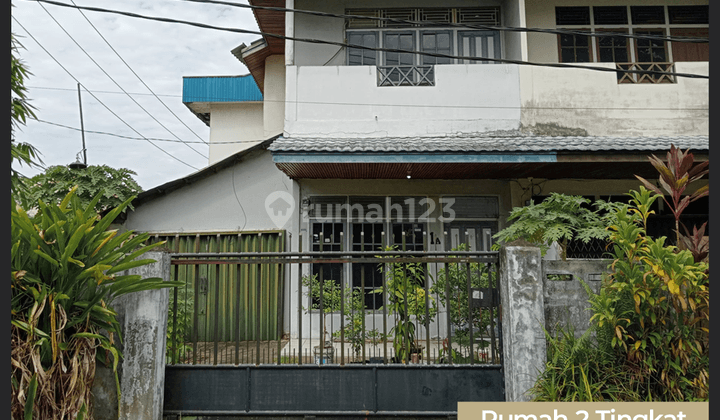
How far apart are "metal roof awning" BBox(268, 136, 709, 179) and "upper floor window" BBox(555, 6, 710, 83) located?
198cm

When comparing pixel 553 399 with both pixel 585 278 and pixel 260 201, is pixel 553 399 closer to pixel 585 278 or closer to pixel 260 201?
pixel 585 278

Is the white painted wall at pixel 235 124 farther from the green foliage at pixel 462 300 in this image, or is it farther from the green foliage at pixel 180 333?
the green foliage at pixel 462 300

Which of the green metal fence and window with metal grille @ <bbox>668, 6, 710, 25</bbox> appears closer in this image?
the green metal fence

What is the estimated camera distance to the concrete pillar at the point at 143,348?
4023 mm

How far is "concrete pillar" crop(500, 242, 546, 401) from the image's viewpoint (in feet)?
13.2

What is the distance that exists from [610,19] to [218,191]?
7.66 metres

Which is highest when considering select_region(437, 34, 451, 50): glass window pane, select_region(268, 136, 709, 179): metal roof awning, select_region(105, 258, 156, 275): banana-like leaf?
select_region(437, 34, 451, 50): glass window pane

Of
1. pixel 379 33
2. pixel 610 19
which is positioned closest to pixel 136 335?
pixel 379 33

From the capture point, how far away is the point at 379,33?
8.78m

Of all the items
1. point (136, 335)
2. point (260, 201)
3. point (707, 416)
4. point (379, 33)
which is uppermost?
point (379, 33)

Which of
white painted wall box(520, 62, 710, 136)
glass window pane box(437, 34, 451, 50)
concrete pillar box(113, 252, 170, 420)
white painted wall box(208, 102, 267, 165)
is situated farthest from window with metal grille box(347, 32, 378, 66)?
concrete pillar box(113, 252, 170, 420)

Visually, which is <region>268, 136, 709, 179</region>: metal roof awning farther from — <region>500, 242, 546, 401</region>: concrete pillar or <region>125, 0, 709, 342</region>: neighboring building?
<region>500, 242, 546, 401</region>: concrete pillar

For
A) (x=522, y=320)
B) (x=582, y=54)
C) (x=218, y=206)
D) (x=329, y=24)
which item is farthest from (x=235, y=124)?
(x=522, y=320)

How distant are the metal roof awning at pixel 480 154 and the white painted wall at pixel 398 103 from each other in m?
0.59
